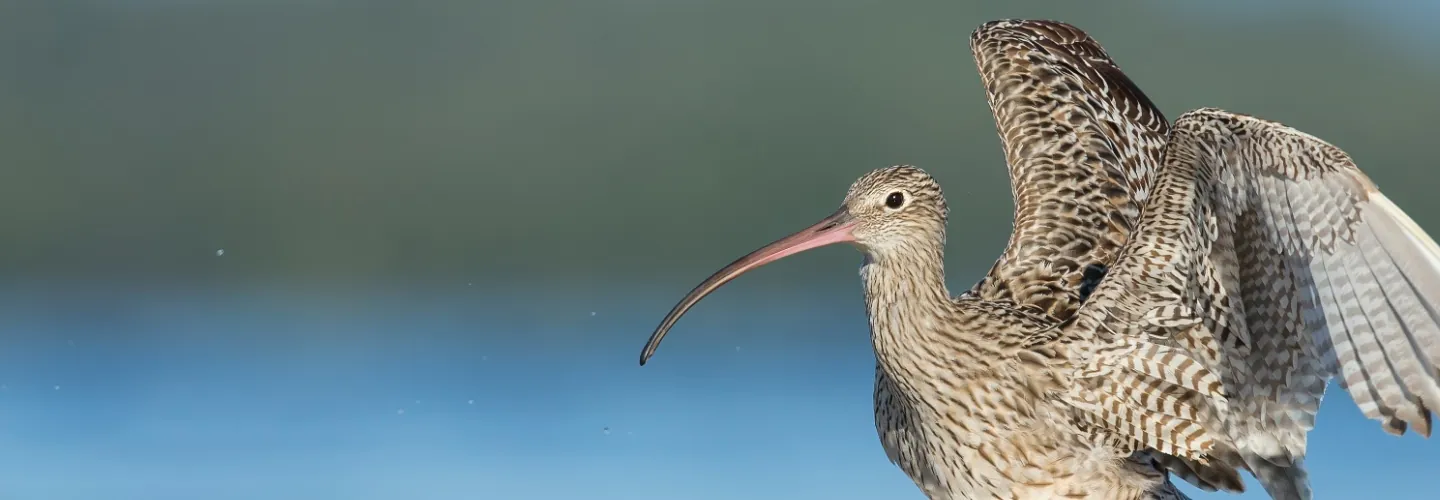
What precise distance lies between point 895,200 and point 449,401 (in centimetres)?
771

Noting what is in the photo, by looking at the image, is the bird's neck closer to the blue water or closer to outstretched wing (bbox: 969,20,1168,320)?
outstretched wing (bbox: 969,20,1168,320)

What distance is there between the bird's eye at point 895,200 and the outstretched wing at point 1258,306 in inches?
31.5

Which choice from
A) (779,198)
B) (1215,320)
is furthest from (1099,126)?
(779,198)

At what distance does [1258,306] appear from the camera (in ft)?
24.8

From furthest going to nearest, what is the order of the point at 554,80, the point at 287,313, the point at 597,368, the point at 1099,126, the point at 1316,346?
the point at 554,80 < the point at 287,313 < the point at 597,368 < the point at 1099,126 < the point at 1316,346

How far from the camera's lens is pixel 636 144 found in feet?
88.4

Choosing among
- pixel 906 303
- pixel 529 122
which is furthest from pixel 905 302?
pixel 529 122

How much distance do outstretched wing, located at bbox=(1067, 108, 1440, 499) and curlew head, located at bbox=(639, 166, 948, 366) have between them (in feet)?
2.24

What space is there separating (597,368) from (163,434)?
382cm

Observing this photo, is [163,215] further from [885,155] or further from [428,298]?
[885,155]

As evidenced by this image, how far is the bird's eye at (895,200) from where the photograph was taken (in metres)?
7.78

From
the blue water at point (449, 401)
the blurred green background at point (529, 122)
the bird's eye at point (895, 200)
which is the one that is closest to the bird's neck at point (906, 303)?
the bird's eye at point (895, 200)

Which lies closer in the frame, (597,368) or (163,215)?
(597,368)

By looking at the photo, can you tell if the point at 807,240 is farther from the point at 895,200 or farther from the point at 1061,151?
the point at 1061,151
